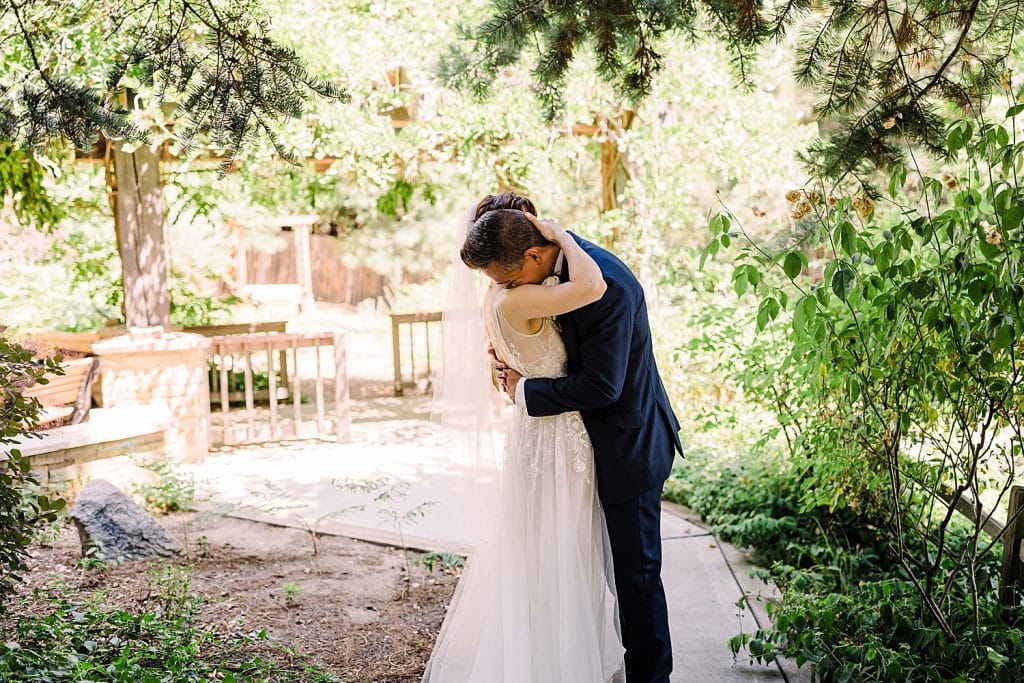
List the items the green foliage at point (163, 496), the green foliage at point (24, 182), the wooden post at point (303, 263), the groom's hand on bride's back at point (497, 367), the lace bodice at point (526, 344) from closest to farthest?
1. the lace bodice at point (526, 344)
2. the groom's hand on bride's back at point (497, 367)
3. the green foliage at point (163, 496)
4. the green foliage at point (24, 182)
5. the wooden post at point (303, 263)

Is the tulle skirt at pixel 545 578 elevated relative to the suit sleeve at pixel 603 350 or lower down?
lower down

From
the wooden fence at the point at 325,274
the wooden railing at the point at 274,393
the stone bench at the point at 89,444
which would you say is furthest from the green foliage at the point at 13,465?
the wooden fence at the point at 325,274

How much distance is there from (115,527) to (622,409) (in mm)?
3059

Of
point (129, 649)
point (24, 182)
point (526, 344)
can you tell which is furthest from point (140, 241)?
point (526, 344)

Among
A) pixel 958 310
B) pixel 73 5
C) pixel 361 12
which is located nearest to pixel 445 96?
pixel 361 12

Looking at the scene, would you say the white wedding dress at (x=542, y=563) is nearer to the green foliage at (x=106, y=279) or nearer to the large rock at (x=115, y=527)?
the large rock at (x=115, y=527)

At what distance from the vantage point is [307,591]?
4301mm

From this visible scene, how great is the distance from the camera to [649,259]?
27.0 ft

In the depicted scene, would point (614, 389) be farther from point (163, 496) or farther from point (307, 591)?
point (163, 496)

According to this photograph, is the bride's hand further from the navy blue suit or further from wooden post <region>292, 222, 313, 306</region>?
wooden post <region>292, 222, 313, 306</region>

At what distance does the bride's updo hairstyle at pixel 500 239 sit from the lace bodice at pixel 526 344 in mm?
168

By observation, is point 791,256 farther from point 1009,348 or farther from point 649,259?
point 649,259

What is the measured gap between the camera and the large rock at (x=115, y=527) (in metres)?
4.59

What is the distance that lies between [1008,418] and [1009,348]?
0.36 m
